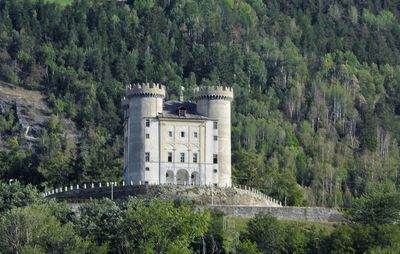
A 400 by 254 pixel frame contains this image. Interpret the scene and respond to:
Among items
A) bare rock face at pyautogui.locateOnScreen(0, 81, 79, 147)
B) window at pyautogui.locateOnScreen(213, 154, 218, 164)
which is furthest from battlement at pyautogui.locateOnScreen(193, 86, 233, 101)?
bare rock face at pyautogui.locateOnScreen(0, 81, 79, 147)

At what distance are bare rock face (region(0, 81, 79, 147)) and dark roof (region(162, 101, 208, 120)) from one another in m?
55.8

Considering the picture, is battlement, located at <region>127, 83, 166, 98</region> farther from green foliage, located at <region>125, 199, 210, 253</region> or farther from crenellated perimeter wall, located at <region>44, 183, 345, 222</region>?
green foliage, located at <region>125, 199, 210, 253</region>

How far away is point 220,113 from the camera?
436 ft

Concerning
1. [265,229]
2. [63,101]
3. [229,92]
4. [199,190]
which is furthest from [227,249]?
[63,101]

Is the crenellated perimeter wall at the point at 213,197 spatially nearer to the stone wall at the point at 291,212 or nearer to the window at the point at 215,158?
the stone wall at the point at 291,212

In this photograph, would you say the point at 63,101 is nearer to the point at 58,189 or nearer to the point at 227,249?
the point at 58,189

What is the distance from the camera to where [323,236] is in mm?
115062

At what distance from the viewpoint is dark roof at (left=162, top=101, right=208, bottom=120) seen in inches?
5177

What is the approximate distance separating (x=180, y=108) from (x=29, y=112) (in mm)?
64469

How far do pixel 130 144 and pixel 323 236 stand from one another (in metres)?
22.8

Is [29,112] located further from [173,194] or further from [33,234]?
[33,234]

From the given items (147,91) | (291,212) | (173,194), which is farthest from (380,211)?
(147,91)

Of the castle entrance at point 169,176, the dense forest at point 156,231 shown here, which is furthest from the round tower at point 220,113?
the dense forest at point 156,231

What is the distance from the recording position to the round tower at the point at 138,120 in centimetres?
12962
